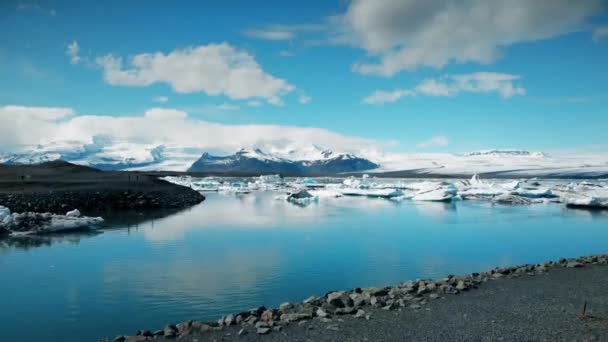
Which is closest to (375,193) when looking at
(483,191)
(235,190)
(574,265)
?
(483,191)

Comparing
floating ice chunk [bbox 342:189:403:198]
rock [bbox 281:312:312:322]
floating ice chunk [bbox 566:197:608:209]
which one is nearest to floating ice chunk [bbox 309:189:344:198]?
floating ice chunk [bbox 342:189:403:198]

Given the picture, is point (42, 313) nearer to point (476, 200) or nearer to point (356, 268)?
point (356, 268)

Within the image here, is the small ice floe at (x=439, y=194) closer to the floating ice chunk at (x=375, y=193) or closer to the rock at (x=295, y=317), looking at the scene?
the floating ice chunk at (x=375, y=193)

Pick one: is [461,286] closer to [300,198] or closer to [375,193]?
[300,198]

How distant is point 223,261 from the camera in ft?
32.4

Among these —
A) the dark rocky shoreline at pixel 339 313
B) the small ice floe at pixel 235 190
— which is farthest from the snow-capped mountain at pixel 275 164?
the dark rocky shoreline at pixel 339 313

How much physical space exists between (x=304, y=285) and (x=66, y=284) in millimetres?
4201

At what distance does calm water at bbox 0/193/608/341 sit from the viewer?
21.4ft

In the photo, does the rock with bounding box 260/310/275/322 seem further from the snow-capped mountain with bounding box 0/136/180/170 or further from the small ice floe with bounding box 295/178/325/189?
the snow-capped mountain with bounding box 0/136/180/170

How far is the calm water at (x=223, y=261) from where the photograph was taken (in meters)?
6.53

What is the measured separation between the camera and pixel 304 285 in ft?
26.2

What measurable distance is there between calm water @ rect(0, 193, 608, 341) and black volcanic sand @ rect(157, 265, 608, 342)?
6.12 ft

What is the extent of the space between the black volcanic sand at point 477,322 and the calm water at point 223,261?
1.86 meters

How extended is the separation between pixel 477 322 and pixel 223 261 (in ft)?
19.7
